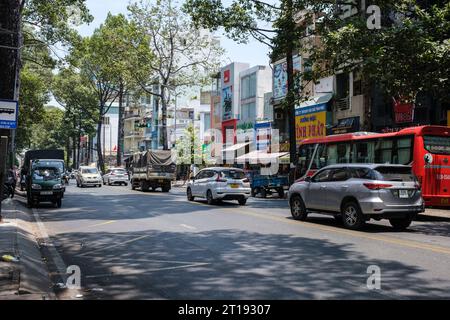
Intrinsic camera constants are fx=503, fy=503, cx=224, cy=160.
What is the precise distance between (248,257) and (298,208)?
6.98 metres

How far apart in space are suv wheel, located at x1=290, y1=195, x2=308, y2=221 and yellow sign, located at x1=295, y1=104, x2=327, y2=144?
66.8ft

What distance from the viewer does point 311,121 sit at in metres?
37.8

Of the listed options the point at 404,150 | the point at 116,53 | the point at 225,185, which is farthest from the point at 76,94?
the point at 404,150

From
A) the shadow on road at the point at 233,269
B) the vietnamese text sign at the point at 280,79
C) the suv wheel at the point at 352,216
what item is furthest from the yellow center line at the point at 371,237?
the vietnamese text sign at the point at 280,79

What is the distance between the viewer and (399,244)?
35.6 feet

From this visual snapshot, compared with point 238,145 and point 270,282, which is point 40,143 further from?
point 270,282

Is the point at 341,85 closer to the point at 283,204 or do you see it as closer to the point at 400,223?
the point at 283,204

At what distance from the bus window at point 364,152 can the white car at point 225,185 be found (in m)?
4.82

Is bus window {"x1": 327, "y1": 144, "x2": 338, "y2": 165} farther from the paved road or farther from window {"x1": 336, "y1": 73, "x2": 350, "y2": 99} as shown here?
window {"x1": 336, "y1": 73, "x2": 350, "y2": 99}

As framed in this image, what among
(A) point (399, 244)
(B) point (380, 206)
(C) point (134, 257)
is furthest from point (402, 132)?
(C) point (134, 257)

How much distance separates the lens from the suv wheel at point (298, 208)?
15.8 meters

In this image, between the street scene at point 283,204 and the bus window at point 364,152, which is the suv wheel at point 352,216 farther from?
the bus window at point 364,152

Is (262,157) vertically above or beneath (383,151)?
above

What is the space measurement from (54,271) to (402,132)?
13.9 meters
